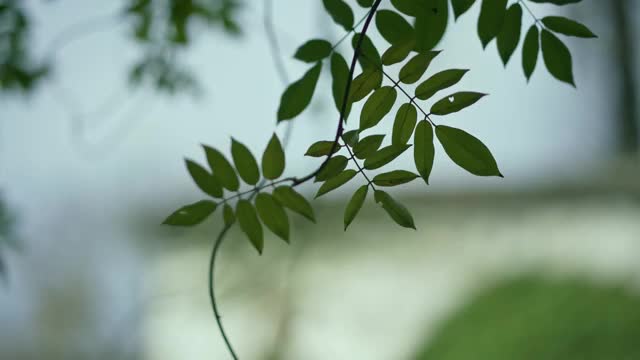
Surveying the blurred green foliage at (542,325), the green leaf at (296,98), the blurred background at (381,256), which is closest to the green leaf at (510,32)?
the green leaf at (296,98)

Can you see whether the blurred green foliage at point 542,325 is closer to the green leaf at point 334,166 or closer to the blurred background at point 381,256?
the blurred background at point 381,256

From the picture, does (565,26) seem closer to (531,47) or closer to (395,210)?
(531,47)

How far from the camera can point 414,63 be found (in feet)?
1.22

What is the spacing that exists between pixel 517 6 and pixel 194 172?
0.62 feet

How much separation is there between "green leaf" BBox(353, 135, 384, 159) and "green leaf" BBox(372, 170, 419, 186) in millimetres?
14

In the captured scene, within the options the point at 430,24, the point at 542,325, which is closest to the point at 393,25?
the point at 430,24

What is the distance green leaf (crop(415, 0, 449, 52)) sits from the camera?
1.29 ft

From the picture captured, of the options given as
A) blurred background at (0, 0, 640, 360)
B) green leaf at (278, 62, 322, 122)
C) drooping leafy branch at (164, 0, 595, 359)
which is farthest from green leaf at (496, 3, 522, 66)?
blurred background at (0, 0, 640, 360)

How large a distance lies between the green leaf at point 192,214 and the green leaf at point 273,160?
0.03 m

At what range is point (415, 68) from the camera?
0.37 metres

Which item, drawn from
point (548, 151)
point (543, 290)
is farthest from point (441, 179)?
point (543, 290)

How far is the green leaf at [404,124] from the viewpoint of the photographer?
0.37 meters

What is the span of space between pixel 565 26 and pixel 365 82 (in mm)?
116

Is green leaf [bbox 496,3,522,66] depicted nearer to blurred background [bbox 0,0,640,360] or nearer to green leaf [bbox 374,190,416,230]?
green leaf [bbox 374,190,416,230]
